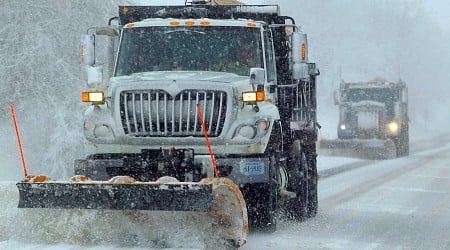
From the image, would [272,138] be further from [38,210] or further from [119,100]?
[38,210]

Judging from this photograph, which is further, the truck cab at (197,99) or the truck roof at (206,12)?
the truck roof at (206,12)

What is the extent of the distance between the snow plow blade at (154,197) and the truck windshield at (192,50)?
2.05 metres

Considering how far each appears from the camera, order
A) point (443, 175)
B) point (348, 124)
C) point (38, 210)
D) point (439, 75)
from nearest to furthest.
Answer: point (38, 210) → point (443, 175) → point (348, 124) → point (439, 75)

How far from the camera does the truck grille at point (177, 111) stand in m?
7.92

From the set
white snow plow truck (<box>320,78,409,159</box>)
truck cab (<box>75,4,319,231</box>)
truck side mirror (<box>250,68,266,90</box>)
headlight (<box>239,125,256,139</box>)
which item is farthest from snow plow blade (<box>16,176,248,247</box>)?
white snow plow truck (<box>320,78,409,159</box>)

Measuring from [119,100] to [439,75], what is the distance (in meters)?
83.9

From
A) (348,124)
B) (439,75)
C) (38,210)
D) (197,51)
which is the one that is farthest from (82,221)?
(439,75)

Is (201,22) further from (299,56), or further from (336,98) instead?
(336,98)

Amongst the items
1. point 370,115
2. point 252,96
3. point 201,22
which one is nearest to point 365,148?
point 370,115

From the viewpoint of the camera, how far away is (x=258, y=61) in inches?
350

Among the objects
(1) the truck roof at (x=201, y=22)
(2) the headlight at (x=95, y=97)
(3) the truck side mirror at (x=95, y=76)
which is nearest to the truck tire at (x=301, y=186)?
(1) the truck roof at (x=201, y=22)

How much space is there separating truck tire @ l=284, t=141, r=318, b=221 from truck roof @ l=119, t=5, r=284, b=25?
175cm

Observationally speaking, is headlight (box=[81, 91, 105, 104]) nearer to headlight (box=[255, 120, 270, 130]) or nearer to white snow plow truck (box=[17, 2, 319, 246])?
white snow plow truck (box=[17, 2, 319, 246])

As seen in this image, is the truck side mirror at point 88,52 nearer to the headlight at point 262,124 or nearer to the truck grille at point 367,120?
the headlight at point 262,124
